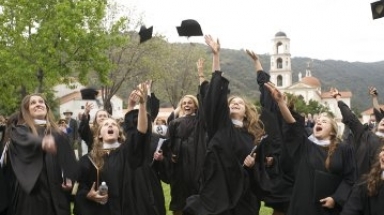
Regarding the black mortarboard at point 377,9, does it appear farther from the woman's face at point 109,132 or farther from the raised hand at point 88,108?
the raised hand at point 88,108

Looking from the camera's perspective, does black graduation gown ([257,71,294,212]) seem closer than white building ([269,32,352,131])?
Yes

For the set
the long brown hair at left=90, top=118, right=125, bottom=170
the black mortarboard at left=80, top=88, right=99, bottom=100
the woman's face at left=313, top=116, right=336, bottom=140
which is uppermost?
the black mortarboard at left=80, top=88, right=99, bottom=100

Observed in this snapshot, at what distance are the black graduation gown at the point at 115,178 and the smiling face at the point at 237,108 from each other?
125cm

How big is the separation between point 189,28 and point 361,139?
3012 millimetres

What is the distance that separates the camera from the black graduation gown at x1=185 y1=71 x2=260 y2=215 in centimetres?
644

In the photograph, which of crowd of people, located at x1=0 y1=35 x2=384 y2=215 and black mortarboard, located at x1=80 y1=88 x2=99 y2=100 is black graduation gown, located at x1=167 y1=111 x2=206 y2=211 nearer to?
crowd of people, located at x1=0 y1=35 x2=384 y2=215

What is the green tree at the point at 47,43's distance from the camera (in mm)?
23156

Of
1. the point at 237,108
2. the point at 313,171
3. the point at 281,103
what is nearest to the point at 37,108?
the point at 237,108

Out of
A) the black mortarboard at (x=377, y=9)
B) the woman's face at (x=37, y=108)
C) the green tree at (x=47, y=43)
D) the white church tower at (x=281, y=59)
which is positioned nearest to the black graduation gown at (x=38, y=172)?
the woman's face at (x=37, y=108)

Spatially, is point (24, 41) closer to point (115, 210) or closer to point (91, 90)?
point (91, 90)

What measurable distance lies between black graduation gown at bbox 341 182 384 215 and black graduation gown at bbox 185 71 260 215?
1.24 metres

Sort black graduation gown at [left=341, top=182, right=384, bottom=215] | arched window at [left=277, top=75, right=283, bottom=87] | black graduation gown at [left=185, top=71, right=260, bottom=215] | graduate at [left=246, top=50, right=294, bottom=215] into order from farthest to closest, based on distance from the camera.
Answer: arched window at [left=277, top=75, right=283, bottom=87], graduate at [left=246, top=50, right=294, bottom=215], black graduation gown at [left=185, top=71, right=260, bottom=215], black graduation gown at [left=341, top=182, right=384, bottom=215]

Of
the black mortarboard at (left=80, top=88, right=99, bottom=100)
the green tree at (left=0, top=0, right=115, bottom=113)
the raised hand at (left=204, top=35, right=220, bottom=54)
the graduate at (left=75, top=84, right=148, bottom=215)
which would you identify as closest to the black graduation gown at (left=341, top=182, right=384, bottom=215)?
the raised hand at (left=204, top=35, right=220, bottom=54)

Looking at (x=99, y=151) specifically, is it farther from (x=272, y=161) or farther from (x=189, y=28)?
(x=272, y=161)
